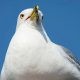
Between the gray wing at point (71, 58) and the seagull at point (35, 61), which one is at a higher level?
the gray wing at point (71, 58)

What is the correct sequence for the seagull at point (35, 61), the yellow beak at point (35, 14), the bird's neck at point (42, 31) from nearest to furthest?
1. the seagull at point (35, 61)
2. the bird's neck at point (42, 31)
3. the yellow beak at point (35, 14)

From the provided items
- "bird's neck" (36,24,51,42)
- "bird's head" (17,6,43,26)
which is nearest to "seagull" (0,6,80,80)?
"bird's neck" (36,24,51,42)

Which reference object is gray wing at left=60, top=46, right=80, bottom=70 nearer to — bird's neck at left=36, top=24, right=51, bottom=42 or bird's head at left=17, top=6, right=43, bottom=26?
bird's neck at left=36, top=24, right=51, bottom=42

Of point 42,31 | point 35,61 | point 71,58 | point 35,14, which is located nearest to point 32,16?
point 35,14

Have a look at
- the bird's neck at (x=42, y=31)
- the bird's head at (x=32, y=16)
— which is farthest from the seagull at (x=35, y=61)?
the bird's head at (x=32, y=16)

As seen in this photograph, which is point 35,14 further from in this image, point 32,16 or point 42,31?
point 42,31

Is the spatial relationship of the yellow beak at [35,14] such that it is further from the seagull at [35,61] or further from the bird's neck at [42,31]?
the seagull at [35,61]

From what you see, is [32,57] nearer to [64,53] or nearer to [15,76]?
[15,76]
